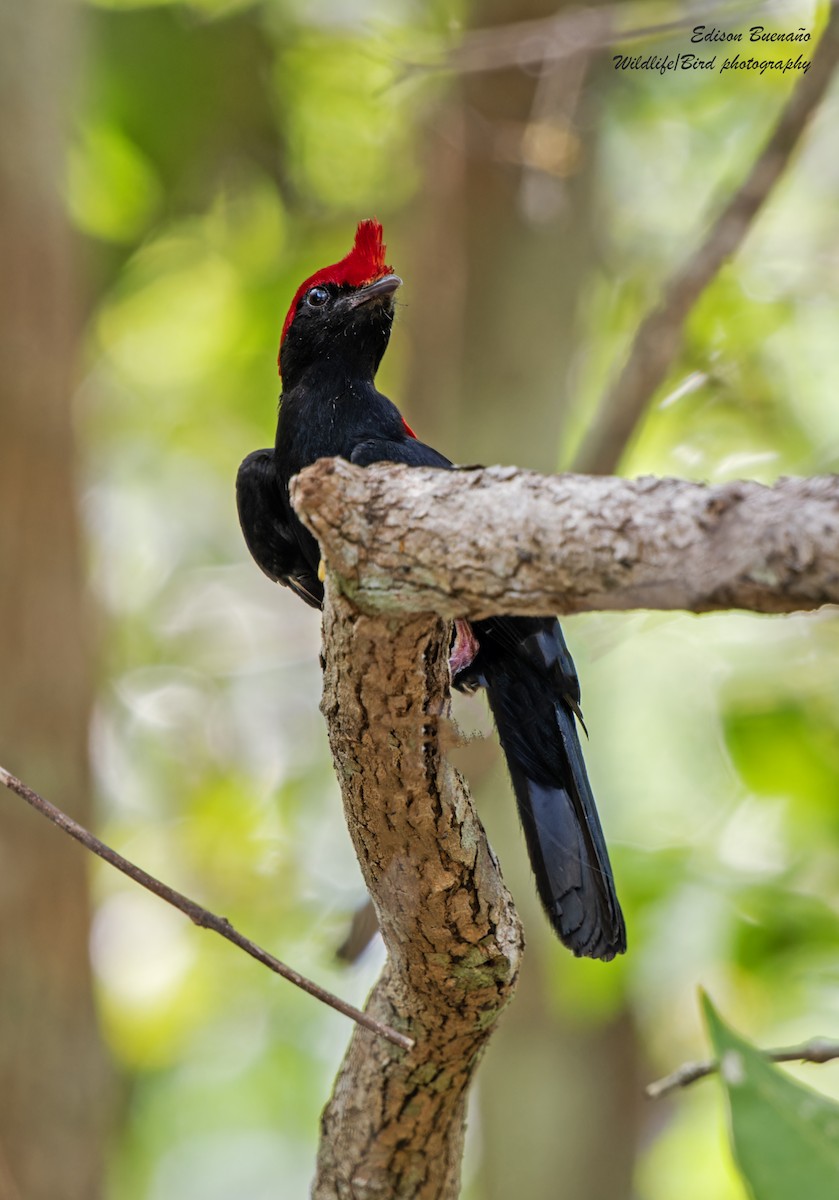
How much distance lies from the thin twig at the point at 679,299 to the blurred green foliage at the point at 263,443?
554 mm

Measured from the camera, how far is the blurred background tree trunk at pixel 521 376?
181 inches

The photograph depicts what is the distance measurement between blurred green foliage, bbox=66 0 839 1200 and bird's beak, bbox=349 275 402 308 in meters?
1.37

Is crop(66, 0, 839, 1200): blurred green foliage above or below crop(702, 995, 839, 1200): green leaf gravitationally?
above

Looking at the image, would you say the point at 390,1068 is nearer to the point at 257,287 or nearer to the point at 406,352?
the point at 406,352

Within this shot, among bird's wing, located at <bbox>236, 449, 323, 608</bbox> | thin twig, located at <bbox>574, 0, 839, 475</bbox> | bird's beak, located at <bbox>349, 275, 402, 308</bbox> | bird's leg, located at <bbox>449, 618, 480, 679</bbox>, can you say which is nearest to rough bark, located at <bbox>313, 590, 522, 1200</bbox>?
bird's leg, located at <bbox>449, 618, 480, 679</bbox>

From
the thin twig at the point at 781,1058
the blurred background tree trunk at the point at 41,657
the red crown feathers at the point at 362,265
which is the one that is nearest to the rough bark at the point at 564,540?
the thin twig at the point at 781,1058

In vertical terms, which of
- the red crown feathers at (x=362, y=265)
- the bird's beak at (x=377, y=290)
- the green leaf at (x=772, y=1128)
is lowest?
the green leaf at (x=772, y=1128)

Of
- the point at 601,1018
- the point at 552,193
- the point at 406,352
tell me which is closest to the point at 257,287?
the point at 406,352

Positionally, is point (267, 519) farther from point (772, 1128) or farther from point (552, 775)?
point (772, 1128)

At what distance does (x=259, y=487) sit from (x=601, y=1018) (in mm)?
2524

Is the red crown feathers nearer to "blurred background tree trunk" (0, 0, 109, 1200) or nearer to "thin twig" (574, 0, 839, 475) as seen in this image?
"thin twig" (574, 0, 839, 475)

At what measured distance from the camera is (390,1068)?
2.20 m

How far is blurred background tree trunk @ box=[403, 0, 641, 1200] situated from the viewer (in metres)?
4.61

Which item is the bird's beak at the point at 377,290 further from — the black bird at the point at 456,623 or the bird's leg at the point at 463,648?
the bird's leg at the point at 463,648
